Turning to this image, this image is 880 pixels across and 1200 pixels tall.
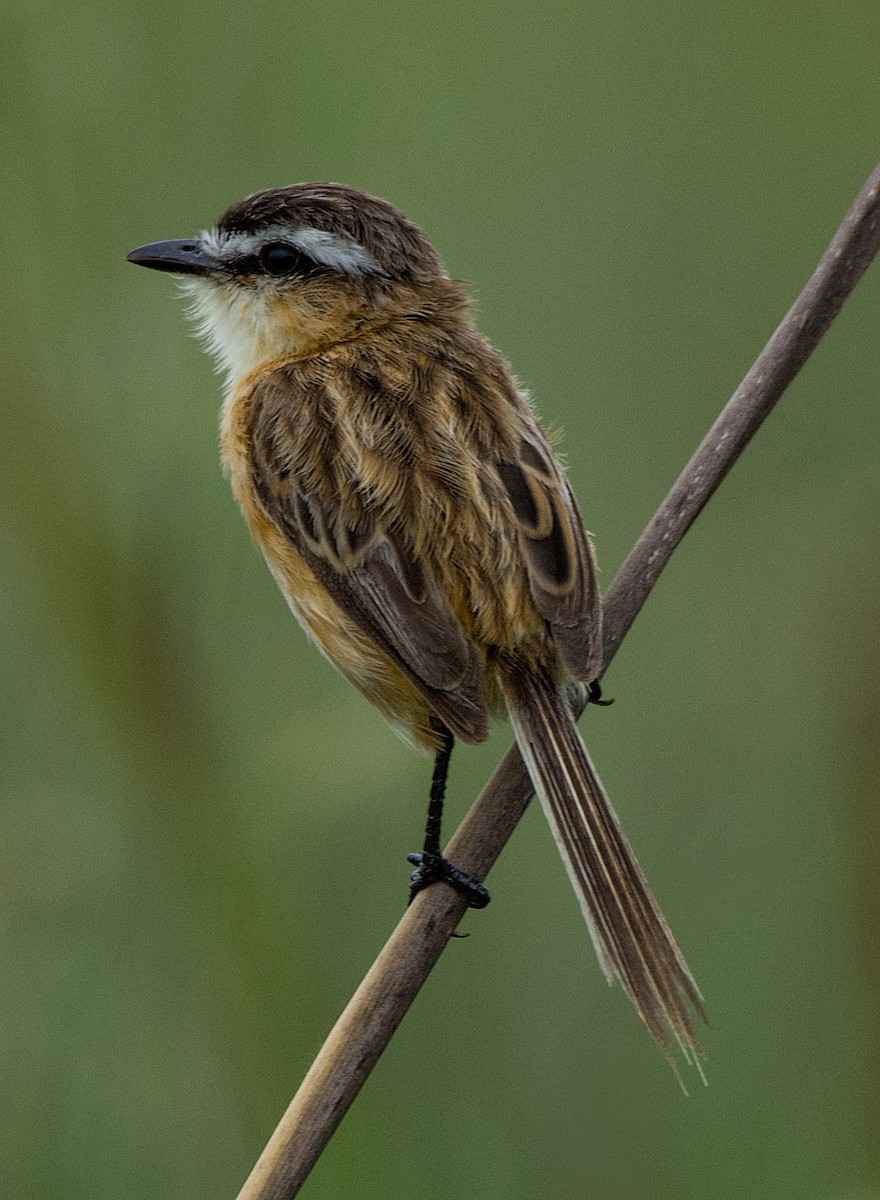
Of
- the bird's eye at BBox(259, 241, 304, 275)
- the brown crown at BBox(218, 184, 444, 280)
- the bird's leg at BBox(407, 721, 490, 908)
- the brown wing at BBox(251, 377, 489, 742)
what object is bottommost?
the bird's leg at BBox(407, 721, 490, 908)

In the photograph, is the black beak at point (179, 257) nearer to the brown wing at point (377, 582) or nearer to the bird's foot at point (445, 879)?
the brown wing at point (377, 582)

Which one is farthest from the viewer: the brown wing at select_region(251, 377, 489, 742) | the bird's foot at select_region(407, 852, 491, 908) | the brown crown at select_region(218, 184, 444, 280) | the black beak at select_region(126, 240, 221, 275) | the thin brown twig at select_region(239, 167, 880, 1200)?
the brown crown at select_region(218, 184, 444, 280)

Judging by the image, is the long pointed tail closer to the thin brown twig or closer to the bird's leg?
the thin brown twig

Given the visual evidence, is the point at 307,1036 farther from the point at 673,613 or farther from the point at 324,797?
the point at 673,613

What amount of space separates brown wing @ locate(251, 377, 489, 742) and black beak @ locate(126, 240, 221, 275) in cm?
69

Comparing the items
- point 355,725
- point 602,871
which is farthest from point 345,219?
point 602,871

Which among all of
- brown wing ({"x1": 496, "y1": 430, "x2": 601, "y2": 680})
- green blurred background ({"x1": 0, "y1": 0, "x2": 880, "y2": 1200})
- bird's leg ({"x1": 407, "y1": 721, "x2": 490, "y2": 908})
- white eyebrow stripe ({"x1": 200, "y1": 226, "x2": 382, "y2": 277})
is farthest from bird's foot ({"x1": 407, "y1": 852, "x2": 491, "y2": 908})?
white eyebrow stripe ({"x1": 200, "y1": 226, "x2": 382, "y2": 277})

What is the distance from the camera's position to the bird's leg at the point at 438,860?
3.28 metres

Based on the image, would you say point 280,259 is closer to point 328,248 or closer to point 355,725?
point 328,248

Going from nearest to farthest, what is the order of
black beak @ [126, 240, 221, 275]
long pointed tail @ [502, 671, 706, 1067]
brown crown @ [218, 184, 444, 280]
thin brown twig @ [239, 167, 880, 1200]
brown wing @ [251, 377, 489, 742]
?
thin brown twig @ [239, 167, 880, 1200]
long pointed tail @ [502, 671, 706, 1067]
brown wing @ [251, 377, 489, 742]
black beak @ [126, 240, 221, 275]
brown crown @ [218, 184, 444, 280]

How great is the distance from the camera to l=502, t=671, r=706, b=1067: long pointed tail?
296 centimetres

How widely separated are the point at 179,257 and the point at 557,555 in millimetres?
1633

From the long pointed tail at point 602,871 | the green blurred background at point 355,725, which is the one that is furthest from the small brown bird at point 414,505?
the green blurred background at point 355,725

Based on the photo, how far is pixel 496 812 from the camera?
3391 millimetres
